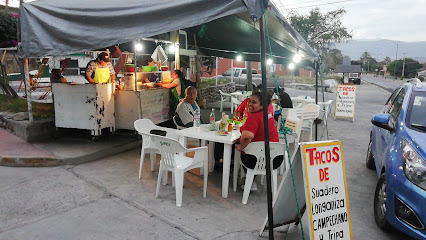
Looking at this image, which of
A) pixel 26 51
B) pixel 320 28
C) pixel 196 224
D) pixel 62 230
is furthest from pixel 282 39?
pixel 320 28

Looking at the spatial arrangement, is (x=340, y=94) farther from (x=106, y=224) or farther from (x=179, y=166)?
(x=106, y=224)

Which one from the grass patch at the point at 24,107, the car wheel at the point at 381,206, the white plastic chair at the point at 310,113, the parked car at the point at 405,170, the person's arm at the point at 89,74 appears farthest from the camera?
the white plastic chair at the point at 310,113

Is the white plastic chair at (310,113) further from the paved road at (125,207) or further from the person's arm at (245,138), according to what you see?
the person's arm at (245,138)

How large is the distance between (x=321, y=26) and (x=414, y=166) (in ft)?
128

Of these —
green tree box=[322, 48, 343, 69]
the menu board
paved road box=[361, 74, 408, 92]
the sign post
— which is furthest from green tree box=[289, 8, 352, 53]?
the menu board

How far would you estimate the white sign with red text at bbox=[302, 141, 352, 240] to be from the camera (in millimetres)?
2816

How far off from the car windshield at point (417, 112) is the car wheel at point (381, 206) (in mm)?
674

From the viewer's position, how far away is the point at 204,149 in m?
4.36

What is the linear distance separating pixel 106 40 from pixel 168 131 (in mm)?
1742

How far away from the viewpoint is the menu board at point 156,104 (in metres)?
7.09

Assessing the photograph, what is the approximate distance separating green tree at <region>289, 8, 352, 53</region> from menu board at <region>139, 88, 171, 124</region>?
3359 centimetres

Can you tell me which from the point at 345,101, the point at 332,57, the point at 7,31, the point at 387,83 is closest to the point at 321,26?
the point at 332,57

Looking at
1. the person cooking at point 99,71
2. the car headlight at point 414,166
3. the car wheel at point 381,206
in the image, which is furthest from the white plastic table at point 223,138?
the person cooking at point 99,71

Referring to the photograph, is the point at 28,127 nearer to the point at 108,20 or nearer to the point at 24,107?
the point at 24,107
